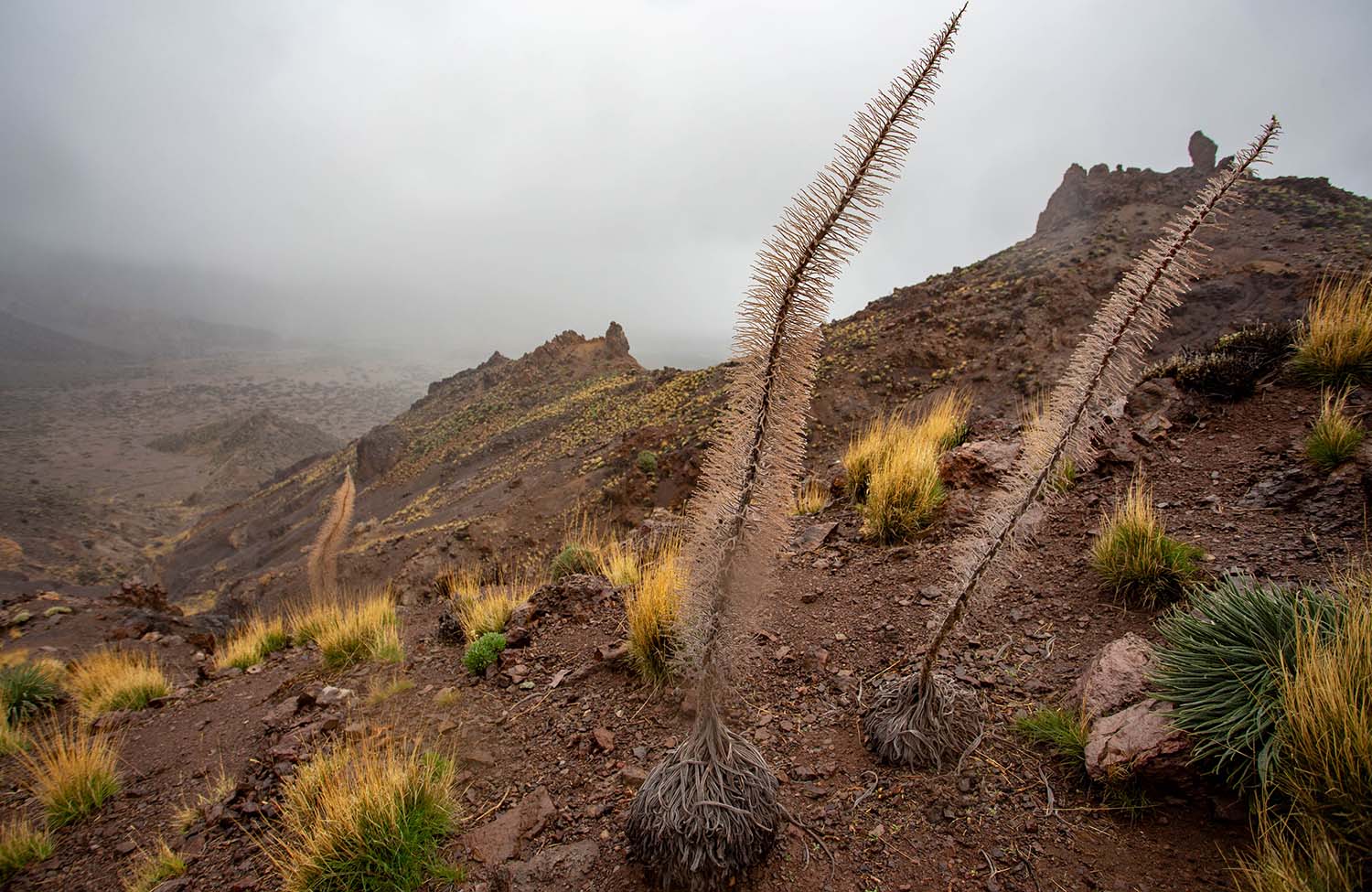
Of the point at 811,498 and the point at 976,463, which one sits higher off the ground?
the point at 976,463

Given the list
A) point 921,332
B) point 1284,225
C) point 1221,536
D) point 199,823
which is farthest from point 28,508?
point 1284,225

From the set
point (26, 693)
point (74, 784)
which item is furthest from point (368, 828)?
point (26, 693)

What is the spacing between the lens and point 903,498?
16.5 ft

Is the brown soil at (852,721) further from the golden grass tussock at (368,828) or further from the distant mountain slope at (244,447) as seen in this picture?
the distant mountain slope at (244,447)

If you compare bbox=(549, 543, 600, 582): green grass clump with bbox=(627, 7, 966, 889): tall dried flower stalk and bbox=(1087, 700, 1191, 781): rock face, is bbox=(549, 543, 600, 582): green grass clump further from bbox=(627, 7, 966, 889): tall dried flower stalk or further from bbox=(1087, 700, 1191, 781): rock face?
bbox=(1087, 700, 1191, 781): rock face

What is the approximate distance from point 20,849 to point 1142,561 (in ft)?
23.7

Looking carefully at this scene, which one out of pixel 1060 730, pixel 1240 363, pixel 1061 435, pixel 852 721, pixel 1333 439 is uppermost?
pixel 1240 363

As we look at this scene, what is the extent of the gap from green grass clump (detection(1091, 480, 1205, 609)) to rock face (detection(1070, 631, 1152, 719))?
0.61 meters

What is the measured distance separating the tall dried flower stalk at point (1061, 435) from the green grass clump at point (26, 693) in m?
8.94

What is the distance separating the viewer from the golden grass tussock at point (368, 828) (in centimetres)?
246

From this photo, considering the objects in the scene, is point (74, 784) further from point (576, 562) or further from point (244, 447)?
point (244, 447)

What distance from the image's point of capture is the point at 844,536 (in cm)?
534

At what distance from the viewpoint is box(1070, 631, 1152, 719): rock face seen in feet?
8.11

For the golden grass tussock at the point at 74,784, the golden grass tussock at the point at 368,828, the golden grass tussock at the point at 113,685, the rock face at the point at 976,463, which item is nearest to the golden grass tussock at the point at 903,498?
the rock face at the point at 976,463
